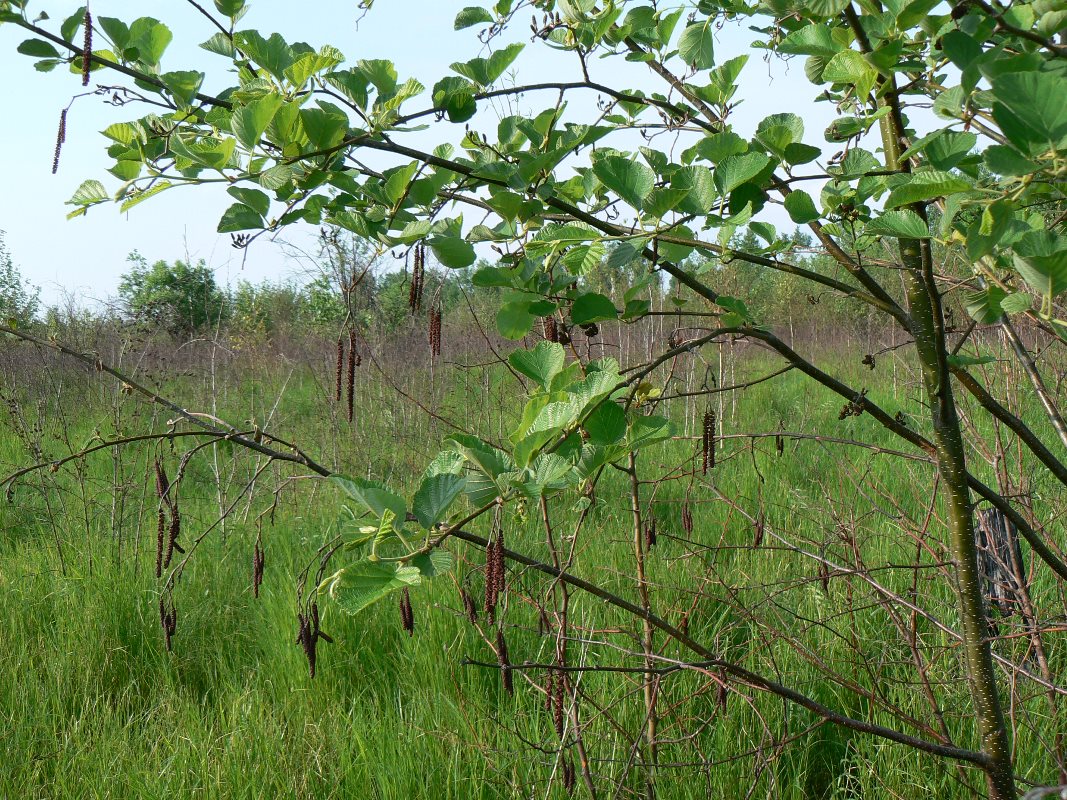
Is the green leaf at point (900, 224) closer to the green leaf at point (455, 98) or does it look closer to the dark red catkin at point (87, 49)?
the green leaf at point (455, 98)

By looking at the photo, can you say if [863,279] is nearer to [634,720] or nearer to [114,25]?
[114,25]

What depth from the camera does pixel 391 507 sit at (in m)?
0.67

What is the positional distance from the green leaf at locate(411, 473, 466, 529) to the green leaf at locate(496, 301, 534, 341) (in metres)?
0.38

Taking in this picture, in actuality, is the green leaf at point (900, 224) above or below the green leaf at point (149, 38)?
below

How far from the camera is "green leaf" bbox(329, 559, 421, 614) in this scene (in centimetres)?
64

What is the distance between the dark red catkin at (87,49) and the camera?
85cm

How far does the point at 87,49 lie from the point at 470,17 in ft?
1.73

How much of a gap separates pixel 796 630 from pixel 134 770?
198cm

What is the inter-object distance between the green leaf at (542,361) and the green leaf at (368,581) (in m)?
0.27

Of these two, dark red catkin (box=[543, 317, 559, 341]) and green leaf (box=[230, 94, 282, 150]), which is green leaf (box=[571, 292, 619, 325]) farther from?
green leaf (box=[230, 94, 282, 150])

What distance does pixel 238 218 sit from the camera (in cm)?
85

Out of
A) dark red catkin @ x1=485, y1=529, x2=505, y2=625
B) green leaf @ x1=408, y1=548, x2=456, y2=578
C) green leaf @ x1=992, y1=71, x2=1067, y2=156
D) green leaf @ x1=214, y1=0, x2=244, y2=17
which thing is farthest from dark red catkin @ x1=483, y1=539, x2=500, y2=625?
green leaf @ x1=214, y1=0, x2=244, y2=17

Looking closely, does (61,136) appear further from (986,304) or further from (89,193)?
(986,304)

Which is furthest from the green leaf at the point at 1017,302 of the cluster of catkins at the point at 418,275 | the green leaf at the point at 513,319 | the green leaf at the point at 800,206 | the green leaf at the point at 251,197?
the green leaf at the point at 251,197
